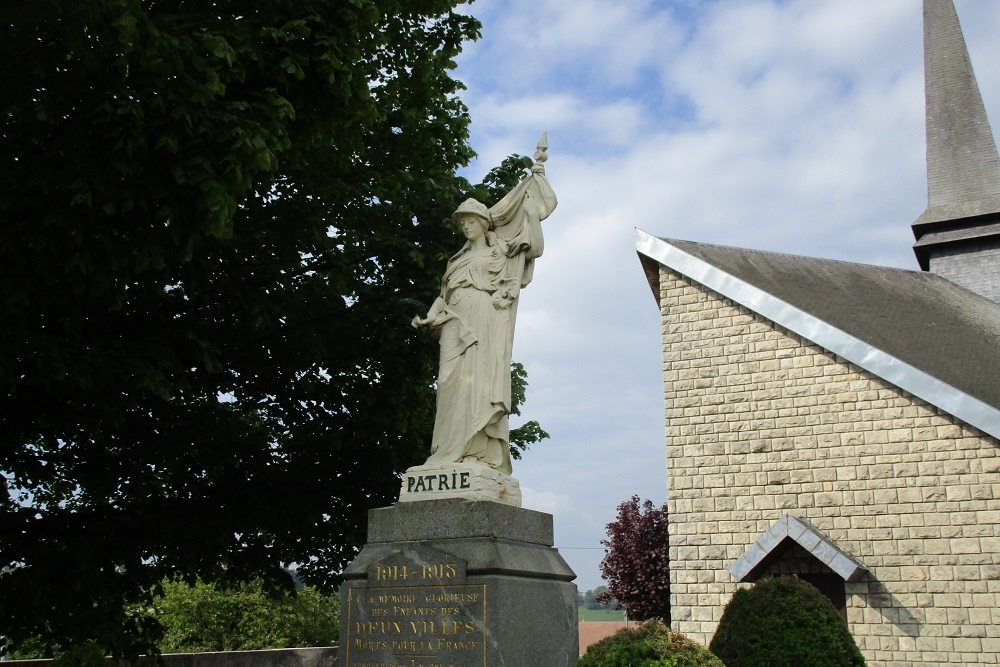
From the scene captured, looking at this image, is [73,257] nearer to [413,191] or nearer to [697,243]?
[413,191]

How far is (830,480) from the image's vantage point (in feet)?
47.9

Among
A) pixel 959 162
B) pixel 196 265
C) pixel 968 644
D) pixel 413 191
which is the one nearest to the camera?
pixel 196 265

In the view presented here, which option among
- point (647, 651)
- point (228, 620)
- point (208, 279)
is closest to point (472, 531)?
point (647, 651)

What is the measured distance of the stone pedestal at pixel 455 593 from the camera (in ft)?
17.8

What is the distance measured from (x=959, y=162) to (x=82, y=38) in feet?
83.1

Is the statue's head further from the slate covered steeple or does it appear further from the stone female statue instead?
the slate covered steeple

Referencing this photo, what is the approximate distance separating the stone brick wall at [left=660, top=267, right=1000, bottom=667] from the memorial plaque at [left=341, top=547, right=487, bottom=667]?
10.3m

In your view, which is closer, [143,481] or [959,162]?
[143,481]

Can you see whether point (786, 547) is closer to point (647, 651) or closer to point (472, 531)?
point (647, 651)

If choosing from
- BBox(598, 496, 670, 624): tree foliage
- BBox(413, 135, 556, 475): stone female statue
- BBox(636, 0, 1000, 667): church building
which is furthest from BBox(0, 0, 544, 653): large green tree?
BBox(598, 496, 670, 624): tree foliage

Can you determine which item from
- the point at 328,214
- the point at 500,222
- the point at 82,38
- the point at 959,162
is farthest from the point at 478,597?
the point at 959,162

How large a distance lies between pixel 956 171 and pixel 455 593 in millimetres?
24618

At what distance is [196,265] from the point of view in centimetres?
902

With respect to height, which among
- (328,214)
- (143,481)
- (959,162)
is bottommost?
(143,481)
